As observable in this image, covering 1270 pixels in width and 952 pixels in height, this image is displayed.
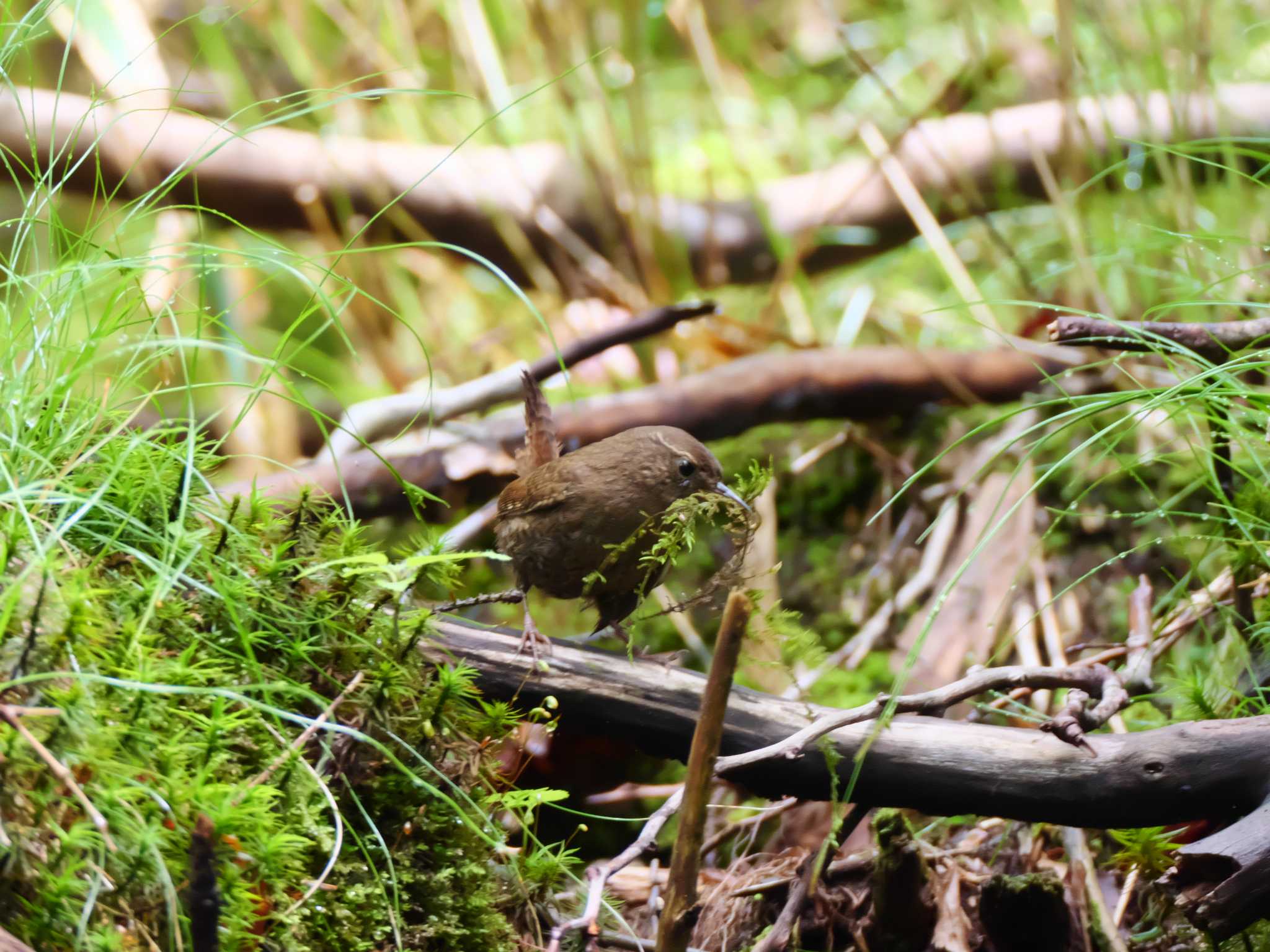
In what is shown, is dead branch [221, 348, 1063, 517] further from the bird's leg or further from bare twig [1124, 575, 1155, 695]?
the bird's leg

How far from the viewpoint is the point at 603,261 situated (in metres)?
4.78

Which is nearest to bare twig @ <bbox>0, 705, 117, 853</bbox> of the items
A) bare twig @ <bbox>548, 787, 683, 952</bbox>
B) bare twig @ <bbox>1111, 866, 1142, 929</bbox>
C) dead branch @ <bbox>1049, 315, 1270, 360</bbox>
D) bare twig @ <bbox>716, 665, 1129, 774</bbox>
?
bare twig @ <bbox>548, 787, 683, 952</bbox>

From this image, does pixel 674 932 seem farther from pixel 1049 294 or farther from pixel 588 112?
pixel 588 112

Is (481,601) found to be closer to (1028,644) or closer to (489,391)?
(489,391)

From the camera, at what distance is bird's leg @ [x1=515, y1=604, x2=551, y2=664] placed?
2205mm

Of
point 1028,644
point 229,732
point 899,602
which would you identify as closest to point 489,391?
point 899,602

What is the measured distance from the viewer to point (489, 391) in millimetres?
3693

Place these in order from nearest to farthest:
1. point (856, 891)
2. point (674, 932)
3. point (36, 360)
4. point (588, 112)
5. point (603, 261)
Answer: point (674, 932)
point (36, 360)
point (856, 891)
point (603, 261)
point (588, 112)

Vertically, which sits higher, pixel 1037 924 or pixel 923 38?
pixel 923 38

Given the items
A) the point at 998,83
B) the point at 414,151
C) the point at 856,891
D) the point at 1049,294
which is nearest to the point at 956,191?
the point at 1049,294

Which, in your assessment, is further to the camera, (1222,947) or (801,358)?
(801,358)

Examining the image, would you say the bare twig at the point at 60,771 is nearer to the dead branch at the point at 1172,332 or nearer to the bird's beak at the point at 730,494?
the bird's beak at the point at 730,494

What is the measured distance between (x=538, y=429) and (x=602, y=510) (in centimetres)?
59

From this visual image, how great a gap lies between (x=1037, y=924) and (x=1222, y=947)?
355 mm
